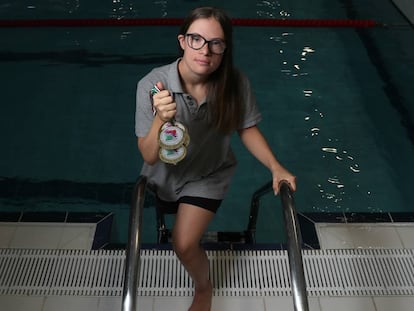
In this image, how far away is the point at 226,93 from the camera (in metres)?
1.72

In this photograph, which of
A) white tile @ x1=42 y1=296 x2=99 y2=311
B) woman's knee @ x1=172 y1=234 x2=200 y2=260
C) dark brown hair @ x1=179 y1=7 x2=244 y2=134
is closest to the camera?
dark brown hair @ x1=179 y1=7 x2=244 y2=134

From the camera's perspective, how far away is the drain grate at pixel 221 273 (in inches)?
87.2

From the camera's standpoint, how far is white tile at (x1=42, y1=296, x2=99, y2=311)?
212cm

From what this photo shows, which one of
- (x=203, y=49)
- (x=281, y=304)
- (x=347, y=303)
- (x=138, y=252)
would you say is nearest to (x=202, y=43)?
(x=203, y=49)

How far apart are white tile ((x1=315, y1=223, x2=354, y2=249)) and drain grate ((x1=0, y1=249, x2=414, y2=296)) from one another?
11 cm

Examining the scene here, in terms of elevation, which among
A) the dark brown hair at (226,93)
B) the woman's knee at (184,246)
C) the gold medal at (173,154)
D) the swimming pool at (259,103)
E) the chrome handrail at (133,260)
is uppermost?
the swimming pool at (259,103)

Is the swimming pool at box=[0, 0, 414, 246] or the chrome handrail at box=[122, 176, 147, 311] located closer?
the chrome handrail at box=[122, 176, 147, 311]

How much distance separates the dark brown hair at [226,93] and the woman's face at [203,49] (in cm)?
4

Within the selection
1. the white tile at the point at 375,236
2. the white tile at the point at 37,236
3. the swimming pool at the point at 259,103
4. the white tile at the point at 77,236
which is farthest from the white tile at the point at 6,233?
the white tile at the point at 375,236

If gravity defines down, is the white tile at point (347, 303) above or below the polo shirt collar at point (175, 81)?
below

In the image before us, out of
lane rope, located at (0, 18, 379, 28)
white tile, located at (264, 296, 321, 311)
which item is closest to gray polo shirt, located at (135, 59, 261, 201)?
white tile, located at (264, 296, 321, 311)

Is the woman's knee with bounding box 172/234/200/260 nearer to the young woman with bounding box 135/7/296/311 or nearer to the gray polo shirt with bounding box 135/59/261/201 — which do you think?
the young woman with bounding box 135/7/296/311

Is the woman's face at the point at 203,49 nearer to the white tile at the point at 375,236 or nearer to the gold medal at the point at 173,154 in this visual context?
the gold medal at the point at 173,154

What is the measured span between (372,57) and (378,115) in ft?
3.72
